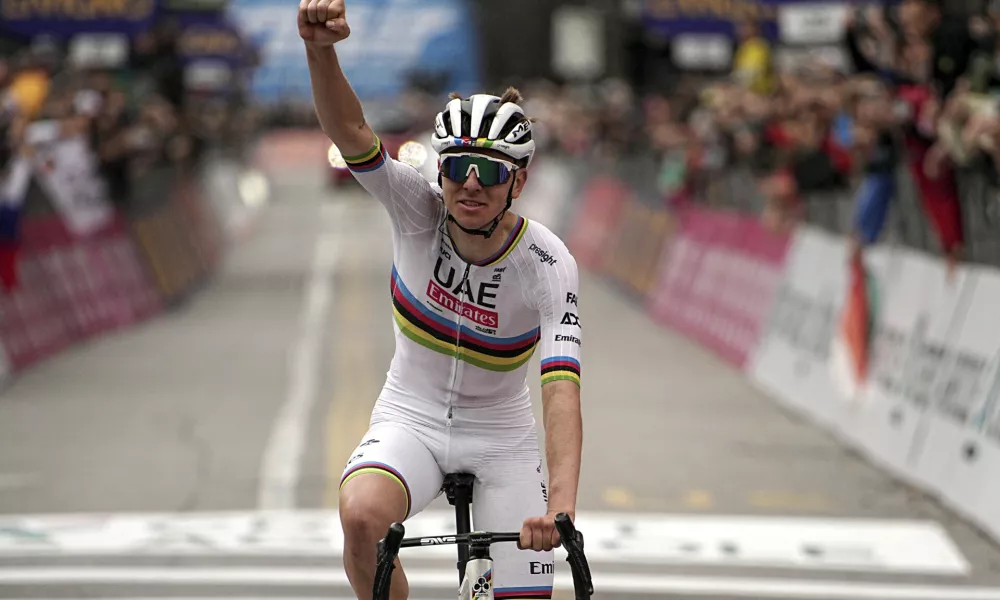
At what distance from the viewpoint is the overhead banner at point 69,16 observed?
22.2m

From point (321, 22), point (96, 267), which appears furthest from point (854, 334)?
point (96, 267)

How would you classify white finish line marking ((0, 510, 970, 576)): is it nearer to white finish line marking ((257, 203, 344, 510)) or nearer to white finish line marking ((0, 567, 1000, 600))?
white finish line marking ((0, 567, 1000, 600))

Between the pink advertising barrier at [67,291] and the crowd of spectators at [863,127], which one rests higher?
the crowd of spectators at [863,127]

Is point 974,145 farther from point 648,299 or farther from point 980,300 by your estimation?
point 648,299

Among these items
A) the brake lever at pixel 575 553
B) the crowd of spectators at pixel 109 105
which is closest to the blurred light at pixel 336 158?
the brake lever at pixel 575 553

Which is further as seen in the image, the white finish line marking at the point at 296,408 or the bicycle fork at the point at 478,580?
the white finish line marking at the point at 296,408

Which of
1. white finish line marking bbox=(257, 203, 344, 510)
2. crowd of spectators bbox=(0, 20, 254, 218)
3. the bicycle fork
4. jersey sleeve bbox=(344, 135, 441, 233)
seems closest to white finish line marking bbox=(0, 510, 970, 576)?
white finish line marking bbox=(257, 203, 344, 510)

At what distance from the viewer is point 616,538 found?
984cm

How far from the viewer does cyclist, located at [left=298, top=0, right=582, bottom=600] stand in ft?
18.2

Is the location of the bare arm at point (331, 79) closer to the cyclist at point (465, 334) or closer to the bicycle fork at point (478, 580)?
the cyclist at point (465, 334)

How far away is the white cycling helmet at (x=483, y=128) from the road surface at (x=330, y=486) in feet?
11.4

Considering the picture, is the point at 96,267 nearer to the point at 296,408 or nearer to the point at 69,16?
the point at 69,16

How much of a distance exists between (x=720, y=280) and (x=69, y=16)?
9.27 metres

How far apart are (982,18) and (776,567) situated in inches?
189
